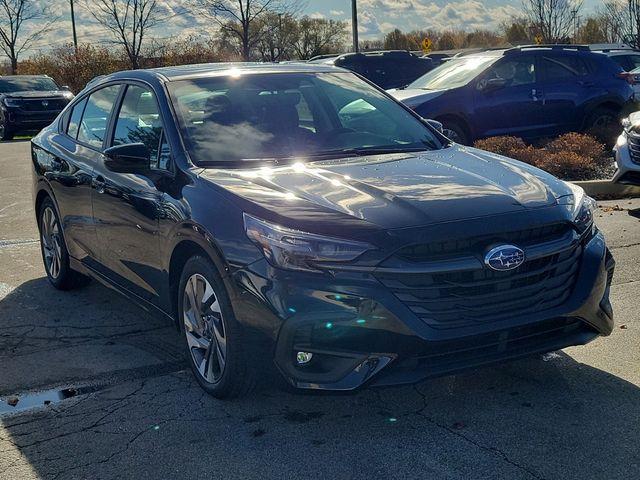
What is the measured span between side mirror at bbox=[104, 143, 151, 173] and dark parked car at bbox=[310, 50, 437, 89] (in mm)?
13960

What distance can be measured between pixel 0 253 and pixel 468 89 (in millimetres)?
→ 7190

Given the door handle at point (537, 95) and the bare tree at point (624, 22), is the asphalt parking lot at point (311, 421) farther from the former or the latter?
the bare tree at point (624, 22)

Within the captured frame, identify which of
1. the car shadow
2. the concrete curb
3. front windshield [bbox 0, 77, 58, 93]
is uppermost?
front windshield [bbox 0, 77, 58, 93]

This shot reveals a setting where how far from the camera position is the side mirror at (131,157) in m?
4.81

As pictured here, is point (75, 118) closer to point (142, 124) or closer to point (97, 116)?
point (97, 116)

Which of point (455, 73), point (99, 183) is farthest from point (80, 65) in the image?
point (99, 183)

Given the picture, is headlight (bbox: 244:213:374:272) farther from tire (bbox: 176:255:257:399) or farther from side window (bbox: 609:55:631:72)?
side window (bbox: 609:55:631:72)

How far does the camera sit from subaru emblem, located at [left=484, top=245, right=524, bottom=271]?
12.3ft

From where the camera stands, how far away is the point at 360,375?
3668 mm

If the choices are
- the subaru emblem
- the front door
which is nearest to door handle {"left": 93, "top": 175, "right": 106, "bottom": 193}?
the front door

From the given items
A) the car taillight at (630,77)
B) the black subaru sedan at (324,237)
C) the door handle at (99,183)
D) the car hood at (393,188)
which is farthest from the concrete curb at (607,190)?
the door handle at (99,183)

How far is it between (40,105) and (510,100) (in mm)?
14568

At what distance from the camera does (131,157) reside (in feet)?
15.8

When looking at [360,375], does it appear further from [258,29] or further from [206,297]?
[258,29]
